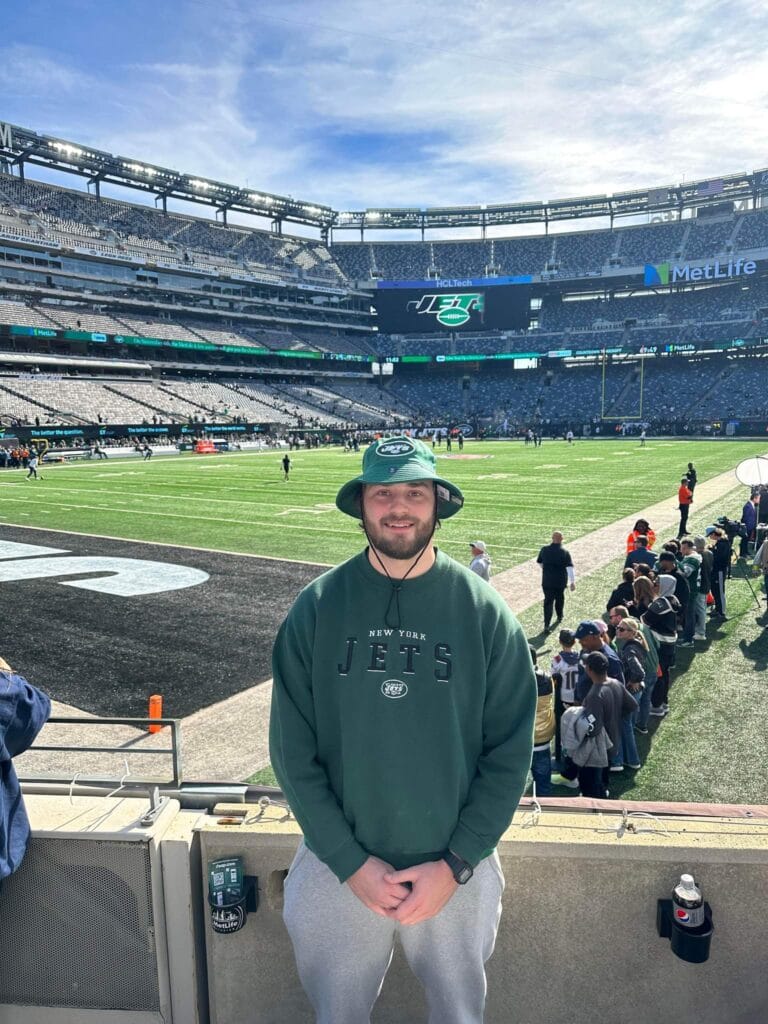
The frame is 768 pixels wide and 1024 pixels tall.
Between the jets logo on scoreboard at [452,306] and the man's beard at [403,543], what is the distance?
288ft

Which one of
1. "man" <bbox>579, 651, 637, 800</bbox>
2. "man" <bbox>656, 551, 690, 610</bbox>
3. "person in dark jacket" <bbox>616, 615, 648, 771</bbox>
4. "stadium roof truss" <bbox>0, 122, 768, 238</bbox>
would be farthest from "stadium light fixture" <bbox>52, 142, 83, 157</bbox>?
"man" <bbox>579, 651, 637, 800</bbox>

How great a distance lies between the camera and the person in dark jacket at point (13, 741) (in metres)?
2.45

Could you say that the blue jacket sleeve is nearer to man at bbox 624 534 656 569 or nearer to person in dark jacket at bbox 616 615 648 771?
person in dark jacket at bbox 616 615 648 771

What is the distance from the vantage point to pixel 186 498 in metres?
24.9

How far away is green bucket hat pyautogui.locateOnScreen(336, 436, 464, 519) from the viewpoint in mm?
2307

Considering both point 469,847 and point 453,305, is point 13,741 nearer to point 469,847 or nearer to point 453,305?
point 469,847

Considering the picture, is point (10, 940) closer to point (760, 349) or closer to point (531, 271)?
point (760, 349)

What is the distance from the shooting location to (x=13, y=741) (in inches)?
97.7

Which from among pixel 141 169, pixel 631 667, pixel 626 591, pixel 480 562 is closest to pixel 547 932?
pixel 631 667

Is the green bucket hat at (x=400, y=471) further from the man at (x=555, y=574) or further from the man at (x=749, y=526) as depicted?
the man at (x=749, y=526)

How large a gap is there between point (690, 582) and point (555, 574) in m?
1.82

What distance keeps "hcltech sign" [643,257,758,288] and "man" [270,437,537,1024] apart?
85639 millimetres

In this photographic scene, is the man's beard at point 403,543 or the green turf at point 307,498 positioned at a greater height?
the man's beard at point 403,543

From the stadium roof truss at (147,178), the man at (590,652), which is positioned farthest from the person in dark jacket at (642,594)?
the stadium roof truss at (147,178)
